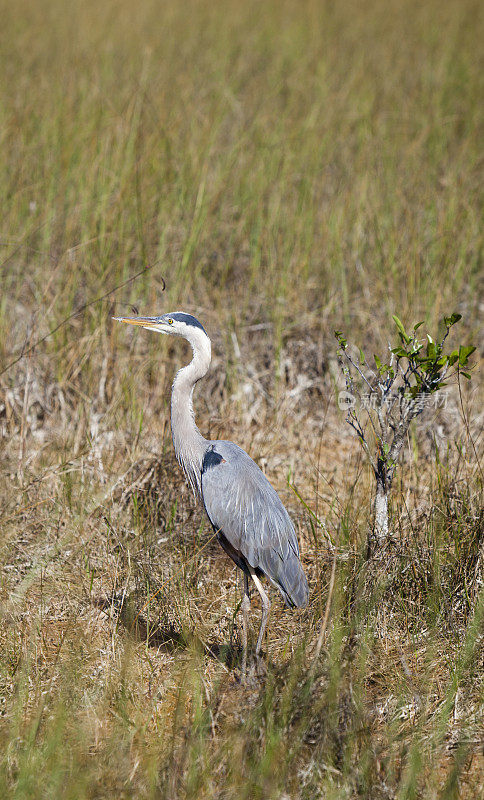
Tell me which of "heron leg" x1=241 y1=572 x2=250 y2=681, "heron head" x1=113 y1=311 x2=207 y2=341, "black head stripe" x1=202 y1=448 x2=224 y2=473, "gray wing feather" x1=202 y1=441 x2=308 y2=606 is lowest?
"heron leg" x1=241 y1=572 x2=250 y2=681

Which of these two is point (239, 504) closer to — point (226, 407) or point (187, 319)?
point (187, 319)

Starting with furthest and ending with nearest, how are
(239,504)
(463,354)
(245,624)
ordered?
(239,504) → (245,624) → (463,354)

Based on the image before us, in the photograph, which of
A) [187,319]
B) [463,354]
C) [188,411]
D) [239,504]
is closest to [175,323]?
[187,319]

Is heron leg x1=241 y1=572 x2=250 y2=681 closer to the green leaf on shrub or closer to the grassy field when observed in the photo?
the grassy field

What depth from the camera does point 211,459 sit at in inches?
106

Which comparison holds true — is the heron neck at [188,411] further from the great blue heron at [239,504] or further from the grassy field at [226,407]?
the grassy field at [226,407]

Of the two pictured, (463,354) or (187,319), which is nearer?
(463,354)

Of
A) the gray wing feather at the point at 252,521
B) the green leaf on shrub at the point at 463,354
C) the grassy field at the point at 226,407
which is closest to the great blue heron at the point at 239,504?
the gray wing feather at the point at 252,521

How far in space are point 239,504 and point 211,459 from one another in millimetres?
189

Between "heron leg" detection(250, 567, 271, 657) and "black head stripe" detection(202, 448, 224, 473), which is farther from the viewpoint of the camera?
"black head stripe" detection(202, 448, 224, 473)

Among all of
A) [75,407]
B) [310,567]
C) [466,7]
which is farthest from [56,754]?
[466,7]

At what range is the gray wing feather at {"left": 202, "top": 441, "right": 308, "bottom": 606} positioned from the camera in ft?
8.61

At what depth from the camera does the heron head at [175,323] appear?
279 centimetres


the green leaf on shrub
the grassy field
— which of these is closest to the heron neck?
the grassy field
